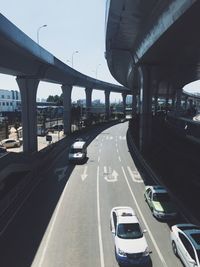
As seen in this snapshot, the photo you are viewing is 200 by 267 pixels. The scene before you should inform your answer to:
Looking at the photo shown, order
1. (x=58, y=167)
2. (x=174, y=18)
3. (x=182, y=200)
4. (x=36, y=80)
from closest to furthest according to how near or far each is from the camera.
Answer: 1. (x=174, y=18)
2. (x=182, y=200)
3. (x=58, y=167)
4. (x=36, y=80)

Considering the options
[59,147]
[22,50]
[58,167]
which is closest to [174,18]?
[22,50]

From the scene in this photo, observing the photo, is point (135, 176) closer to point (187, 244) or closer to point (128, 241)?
point (128, 241)

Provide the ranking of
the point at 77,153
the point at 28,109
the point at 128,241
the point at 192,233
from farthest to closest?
the point at 28,109 < the point at 77,153 < the point at 128,241 < the point at 192,233

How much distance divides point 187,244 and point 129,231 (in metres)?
3.27

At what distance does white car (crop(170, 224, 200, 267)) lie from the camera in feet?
53.9

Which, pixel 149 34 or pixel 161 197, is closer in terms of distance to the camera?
pixel 161 197

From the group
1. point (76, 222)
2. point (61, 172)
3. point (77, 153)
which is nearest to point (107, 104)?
point (77, 153)

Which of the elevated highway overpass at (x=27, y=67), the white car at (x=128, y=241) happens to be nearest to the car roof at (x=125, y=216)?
the white car at (x=128, y=241)

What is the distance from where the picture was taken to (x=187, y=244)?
57.4ft

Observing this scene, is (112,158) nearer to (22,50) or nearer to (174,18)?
(22,50)

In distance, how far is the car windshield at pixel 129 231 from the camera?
1880 centimetres

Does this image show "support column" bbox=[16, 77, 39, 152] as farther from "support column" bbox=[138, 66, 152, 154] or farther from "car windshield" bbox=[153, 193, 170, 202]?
"car windshield" bbox=[153, 193, 170, 202]

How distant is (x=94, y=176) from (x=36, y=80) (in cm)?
1677

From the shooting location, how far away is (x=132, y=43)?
4128 centimetres
